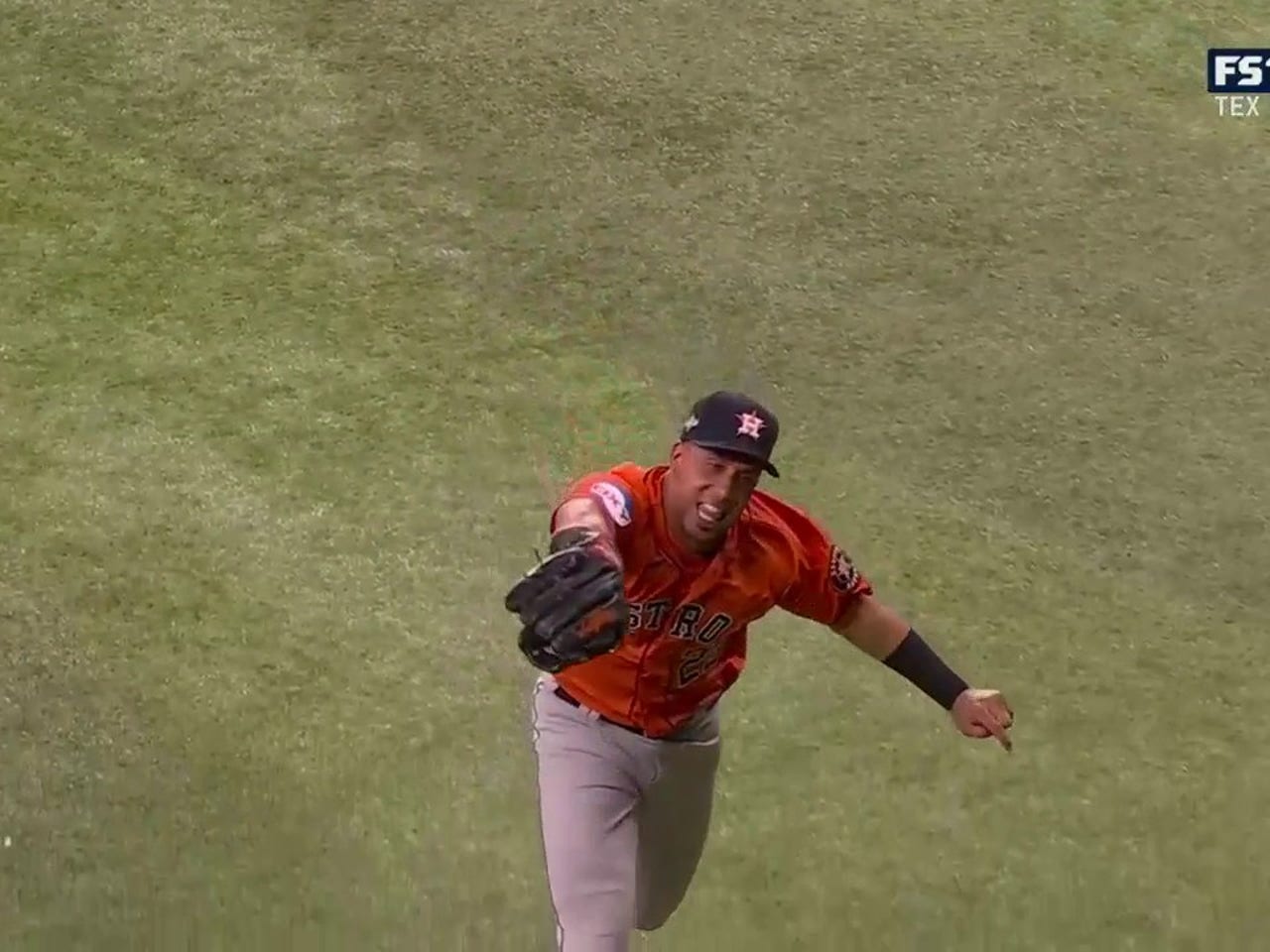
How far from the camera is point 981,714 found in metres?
2.80

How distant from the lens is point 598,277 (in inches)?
186

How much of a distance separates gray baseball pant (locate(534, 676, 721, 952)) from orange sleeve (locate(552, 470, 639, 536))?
419mm

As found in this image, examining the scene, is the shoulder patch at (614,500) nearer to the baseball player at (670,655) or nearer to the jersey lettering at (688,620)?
the baseball player at (670,655)

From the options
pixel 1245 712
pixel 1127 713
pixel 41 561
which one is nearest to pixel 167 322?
pixel 41 561

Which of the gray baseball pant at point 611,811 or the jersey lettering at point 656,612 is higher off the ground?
the jersey lettering at point 656,612

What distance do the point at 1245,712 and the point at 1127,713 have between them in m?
0.30

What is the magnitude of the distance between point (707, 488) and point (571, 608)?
1.17 ft

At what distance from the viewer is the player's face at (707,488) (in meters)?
2.39

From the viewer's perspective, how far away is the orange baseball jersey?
253cm

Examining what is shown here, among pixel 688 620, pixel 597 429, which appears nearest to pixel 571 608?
pixel 688 620

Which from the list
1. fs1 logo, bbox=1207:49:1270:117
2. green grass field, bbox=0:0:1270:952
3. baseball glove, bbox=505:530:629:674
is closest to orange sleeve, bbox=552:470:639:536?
baseball glove, bbox=505:530:629:674

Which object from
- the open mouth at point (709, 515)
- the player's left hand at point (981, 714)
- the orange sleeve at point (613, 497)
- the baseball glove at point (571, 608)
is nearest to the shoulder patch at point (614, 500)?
the orange sleeve at point (613, 497)

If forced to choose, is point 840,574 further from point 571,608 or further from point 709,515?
point 571,608

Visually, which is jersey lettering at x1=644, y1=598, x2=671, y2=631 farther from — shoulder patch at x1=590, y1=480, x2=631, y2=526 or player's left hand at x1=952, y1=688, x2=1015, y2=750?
player's left hand at x1=952, y1=688, x2=1015, y2=750
